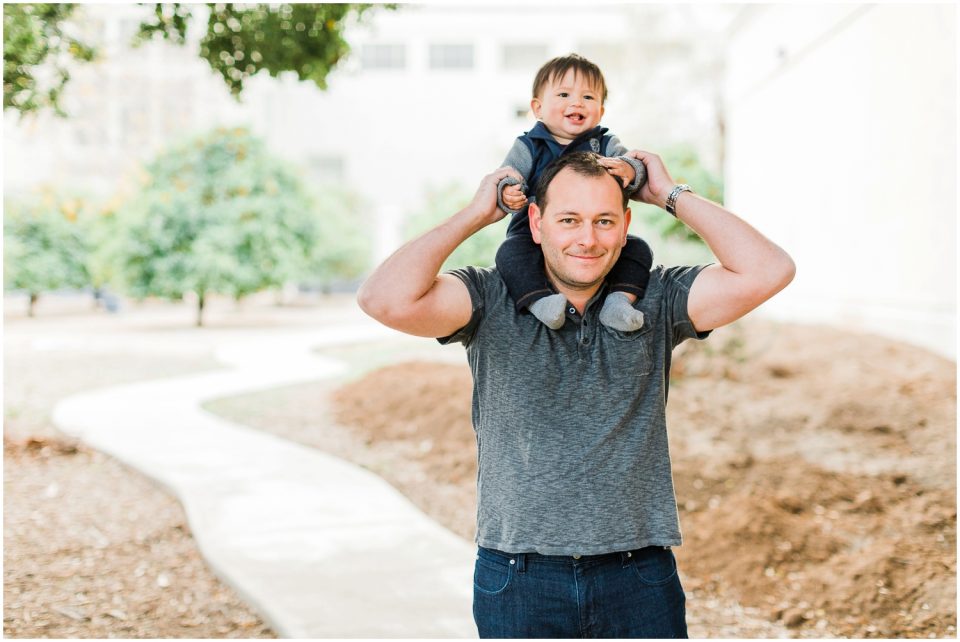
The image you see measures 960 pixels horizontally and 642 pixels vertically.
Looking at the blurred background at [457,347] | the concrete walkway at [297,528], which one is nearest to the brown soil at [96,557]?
the blurred background at [457,347]

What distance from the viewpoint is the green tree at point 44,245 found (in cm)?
2175

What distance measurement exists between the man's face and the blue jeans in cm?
70

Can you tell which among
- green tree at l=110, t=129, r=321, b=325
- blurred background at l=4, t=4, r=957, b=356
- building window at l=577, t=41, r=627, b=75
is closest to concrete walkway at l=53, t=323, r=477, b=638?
blurred background at l=4, t=4, r=957, b=356

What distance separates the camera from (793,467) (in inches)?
275

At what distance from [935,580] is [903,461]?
9.26ft

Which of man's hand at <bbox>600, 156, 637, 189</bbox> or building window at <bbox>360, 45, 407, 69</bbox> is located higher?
building window at <bbox>360, 45, 407, 69</bbox>

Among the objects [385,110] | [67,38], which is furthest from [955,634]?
[385,110]

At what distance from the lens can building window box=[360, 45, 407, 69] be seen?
3622 centimetres

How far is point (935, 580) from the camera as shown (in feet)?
15.1

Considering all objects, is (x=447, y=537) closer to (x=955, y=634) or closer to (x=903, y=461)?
(x=955, y=634)

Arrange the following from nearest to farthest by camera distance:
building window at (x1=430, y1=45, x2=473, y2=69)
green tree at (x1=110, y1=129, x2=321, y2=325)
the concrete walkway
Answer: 1. the concrete walkway
2. green tree at (x1=110, y1=129, x2=321, y2=325)
3. building window at (x1=430, y1=45, x2=473, y2=69)

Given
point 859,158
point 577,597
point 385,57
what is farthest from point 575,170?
point 385,57

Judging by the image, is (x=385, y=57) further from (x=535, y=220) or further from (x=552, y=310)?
(x=552, y=310)

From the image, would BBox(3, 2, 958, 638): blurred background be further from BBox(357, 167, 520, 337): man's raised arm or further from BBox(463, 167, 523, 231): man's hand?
BBox(463, 167, 523, 231): man's hand
